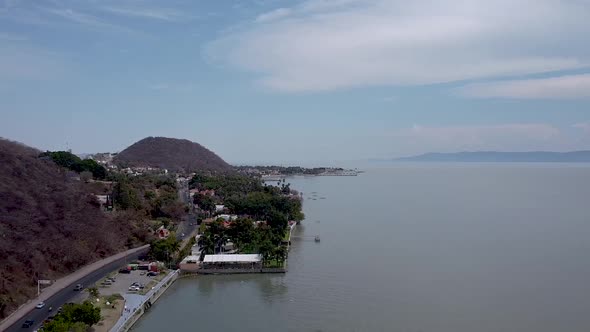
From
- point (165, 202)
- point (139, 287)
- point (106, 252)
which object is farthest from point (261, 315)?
point (165, 202)

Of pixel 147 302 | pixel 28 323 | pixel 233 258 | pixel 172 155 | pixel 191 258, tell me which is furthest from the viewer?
pixel 172 155

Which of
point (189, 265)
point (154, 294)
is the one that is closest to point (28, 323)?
point (154, 294)

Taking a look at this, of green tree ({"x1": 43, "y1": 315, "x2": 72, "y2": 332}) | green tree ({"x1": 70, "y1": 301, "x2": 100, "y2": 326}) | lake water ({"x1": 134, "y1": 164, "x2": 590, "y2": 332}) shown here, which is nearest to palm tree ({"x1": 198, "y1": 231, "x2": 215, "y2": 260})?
lake water ({"x1": 134, "y1": 164, "x2": 590, "y2": 332})

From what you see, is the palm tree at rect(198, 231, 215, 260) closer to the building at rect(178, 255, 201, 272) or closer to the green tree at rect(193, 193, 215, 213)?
the building at rect(178, 255, 201, 272)

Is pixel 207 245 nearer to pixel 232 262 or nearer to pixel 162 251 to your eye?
pixel 232 262

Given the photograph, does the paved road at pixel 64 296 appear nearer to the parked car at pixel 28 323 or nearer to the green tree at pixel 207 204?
the parked car at pixel 28 323

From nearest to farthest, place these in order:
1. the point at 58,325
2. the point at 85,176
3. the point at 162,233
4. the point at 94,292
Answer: the point at 58,325
the point at 94,292
the point at 162,233
the point at 85,176

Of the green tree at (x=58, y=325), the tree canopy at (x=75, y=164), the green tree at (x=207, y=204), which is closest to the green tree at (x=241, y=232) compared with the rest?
the green tree at (x=207, y=204)
